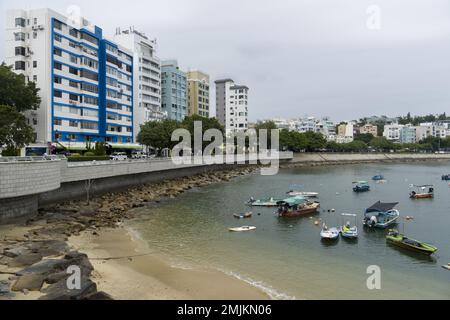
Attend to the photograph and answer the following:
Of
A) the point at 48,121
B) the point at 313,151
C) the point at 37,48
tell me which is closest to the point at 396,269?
the point at 48,121

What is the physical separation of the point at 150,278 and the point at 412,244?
21.5 m

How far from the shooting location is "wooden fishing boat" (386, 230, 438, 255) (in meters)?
28.9

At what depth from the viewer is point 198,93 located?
148 m

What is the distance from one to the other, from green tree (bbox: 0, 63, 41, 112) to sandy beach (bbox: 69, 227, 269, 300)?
1640 inches

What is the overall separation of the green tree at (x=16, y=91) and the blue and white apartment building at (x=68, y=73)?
5.18 m

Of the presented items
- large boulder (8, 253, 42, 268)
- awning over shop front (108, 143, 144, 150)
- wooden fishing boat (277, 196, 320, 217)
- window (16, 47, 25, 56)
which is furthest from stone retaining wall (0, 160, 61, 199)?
awning over shop front (108, 143, 144, 150)

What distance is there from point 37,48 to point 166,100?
6141 cm

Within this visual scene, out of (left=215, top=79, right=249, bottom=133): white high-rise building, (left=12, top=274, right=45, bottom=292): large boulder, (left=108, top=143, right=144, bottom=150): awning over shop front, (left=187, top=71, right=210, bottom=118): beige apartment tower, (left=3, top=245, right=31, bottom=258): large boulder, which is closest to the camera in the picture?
(left=12, top=274, right=45, bottom=292): large boulder

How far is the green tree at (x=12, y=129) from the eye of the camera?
159ft

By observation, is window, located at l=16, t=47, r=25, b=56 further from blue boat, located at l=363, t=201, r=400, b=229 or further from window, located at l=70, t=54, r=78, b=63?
blue boat, located at l=363, t=201, r=400, b=229

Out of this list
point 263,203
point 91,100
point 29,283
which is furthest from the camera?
point 91,100

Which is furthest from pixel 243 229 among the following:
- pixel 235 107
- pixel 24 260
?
pixel 235 107

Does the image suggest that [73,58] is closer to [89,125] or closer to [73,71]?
[73,71]

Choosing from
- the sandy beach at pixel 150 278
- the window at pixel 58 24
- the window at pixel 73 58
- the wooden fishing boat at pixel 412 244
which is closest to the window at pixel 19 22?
the window at pixel 58 24
